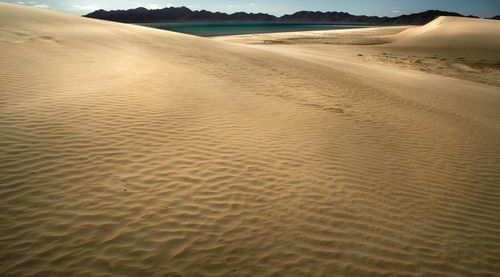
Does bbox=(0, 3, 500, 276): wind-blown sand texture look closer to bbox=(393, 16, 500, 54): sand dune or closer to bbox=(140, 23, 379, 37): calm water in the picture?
bbox=(393, 16, 500, 54): sand dune

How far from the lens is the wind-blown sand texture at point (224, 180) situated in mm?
3123

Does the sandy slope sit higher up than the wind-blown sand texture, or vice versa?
the sandy slope

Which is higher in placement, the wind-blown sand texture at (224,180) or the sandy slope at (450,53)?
the sandy slope at (450,53)

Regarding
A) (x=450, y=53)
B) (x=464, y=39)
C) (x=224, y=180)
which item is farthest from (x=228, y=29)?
(x=224, y=180)

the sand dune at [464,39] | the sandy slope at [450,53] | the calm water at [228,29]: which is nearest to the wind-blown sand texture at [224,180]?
the sandy slope at [450,53]

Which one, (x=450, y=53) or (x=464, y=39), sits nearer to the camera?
(x=450, y=53)

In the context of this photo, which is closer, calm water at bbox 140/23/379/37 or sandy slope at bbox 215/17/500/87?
sandy slope at bbox 215/17/500/87

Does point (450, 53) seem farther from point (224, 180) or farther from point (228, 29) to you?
point (228, 29)

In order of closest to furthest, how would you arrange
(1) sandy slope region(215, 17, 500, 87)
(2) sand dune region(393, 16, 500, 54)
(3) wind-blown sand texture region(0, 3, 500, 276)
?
(3) wind-blown sand texture region(0, 3, 500, 276), (1) sandy slope region(215, 17, 500, 87), (2) sand dune region(393, 16, 500, 54)

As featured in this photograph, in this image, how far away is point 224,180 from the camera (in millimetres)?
4355

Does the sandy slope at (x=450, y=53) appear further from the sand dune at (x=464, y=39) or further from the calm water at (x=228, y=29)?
the calm water at (x=228, y=29)

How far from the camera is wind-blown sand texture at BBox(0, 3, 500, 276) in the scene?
3.12 m

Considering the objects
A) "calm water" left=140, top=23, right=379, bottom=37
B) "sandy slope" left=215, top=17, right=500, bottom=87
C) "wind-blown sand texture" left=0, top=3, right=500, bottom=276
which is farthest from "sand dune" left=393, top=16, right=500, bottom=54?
"calm water" left=140, top=23, right=379, bottom=37

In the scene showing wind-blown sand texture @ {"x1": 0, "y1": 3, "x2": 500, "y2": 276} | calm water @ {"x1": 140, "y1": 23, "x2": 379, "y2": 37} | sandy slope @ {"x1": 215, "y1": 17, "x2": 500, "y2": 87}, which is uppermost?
calm water @ {"x1": 140, "y1": 23, "x2": 379, "y2": 37}
